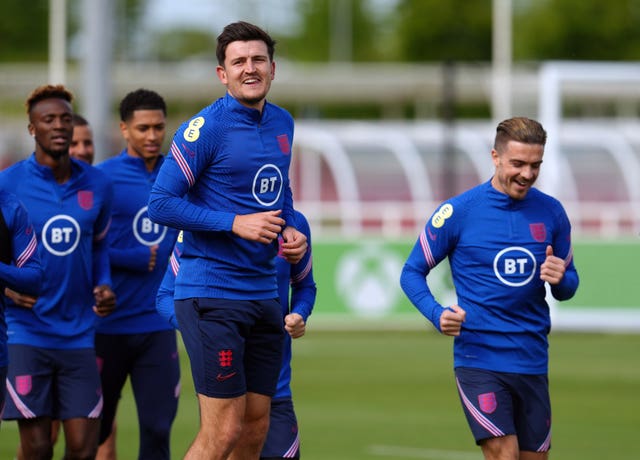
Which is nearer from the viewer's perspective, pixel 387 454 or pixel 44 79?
pixel 387 454

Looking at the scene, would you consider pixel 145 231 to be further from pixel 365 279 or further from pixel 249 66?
pixel 365 279

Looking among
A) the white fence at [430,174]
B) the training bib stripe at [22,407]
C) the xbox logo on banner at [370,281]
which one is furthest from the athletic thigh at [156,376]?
the white fence at [430,174]

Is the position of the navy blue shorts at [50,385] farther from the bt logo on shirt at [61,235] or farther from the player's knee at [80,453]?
the bt logo on shirt at [61,235]

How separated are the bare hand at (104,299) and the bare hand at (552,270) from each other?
8.30 feet

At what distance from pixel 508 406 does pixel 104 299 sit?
2.44 meters

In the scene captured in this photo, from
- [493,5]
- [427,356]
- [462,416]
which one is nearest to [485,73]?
[493,5]

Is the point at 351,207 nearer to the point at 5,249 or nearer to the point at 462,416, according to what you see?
the point at 462,416

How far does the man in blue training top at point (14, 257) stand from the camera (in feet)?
23.5

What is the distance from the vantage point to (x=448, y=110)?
22031mm

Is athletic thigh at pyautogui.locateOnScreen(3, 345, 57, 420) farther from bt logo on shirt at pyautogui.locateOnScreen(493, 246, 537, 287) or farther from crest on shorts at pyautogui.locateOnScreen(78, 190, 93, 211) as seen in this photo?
bt logo on shirt at pyautogui.locateOnScreen(493, 246, 537, 287)

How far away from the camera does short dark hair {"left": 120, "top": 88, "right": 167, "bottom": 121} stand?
9102 mm

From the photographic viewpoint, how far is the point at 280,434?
25.6 ft

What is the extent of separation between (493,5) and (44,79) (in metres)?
17.5

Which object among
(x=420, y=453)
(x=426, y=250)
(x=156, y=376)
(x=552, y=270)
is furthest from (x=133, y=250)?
(x=420, y=453)
